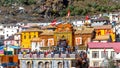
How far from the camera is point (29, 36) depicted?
2832 inches

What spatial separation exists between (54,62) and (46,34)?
638 inches

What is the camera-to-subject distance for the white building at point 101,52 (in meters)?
52.7

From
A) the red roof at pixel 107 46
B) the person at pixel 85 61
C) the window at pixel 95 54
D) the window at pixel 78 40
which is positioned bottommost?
the person at pixel 85 61

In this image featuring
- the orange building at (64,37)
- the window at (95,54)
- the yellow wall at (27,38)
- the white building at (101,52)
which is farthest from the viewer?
the yellow wall at (27,38)

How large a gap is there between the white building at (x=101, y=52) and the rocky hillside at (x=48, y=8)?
217 ft

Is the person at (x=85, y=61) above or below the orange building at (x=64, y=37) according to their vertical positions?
below

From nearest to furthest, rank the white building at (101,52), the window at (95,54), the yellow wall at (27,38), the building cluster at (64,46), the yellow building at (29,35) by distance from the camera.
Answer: the building cluster at (64,46), the white building at (101,52), the window at (95,54), the yellow wall at (27,38), the yellow building at (29,35)

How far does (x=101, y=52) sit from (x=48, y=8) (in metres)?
79.4

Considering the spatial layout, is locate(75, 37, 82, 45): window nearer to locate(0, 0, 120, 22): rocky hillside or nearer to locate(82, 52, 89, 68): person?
locate(82, 52, 89, 68): person

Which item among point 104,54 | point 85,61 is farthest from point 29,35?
point 104,54

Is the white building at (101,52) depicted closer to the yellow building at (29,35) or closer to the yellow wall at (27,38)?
the yellow wall at (27,38)

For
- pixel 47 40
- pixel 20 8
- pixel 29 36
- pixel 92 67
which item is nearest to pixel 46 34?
pixel 47 40

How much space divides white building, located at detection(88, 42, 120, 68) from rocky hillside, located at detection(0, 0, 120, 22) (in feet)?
217

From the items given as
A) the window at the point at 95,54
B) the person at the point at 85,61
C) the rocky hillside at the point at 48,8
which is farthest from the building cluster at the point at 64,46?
the rocky hillside at the point at 48,8
